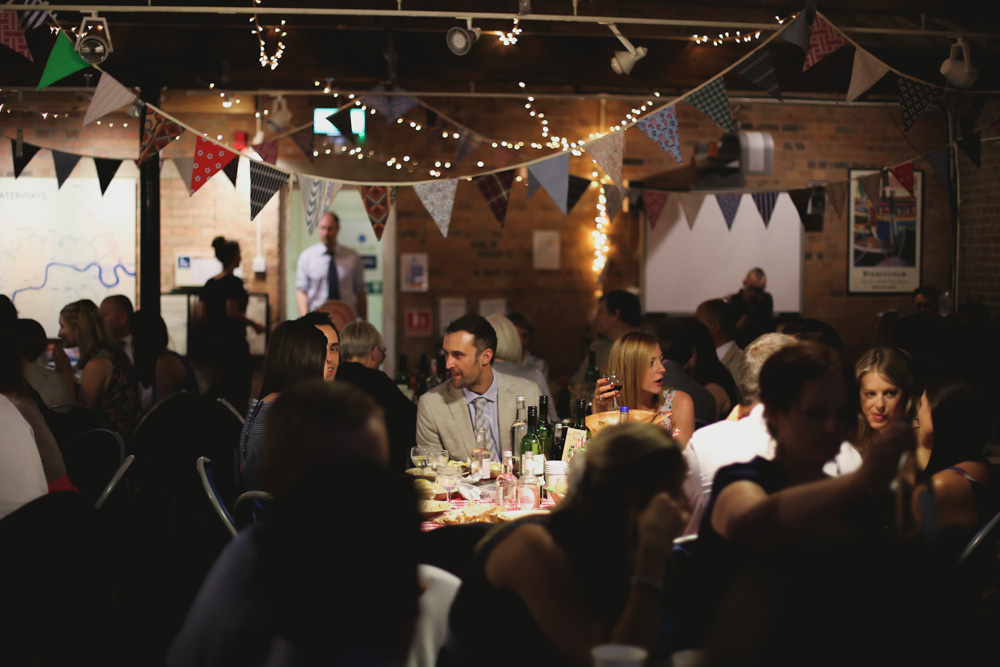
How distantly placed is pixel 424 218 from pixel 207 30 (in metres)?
2.66

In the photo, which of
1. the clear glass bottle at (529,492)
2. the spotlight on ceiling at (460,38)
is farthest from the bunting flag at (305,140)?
the clear glass bottle at (529,492)

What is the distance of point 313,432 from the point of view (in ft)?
5.41

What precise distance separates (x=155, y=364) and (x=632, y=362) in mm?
3070

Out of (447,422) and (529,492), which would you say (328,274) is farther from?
(529,492)

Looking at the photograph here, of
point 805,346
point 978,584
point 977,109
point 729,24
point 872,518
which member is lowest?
point 978,584

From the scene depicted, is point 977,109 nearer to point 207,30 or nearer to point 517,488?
point 517,488

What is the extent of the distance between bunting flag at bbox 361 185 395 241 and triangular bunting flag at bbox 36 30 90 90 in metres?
1.58

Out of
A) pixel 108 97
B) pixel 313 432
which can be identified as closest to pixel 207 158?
pixel 108 97

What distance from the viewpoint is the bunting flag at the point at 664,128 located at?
4438 mm

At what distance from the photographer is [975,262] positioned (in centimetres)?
847

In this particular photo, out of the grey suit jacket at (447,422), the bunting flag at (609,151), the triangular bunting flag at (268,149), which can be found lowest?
the grey suit jacket at (447,422)

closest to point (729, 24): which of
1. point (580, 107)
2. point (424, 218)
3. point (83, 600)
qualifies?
point (580, 107)

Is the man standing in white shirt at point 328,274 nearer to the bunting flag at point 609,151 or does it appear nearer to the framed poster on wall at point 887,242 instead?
the bunting flag at point 609,151

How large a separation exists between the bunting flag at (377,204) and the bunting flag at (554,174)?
91cm
